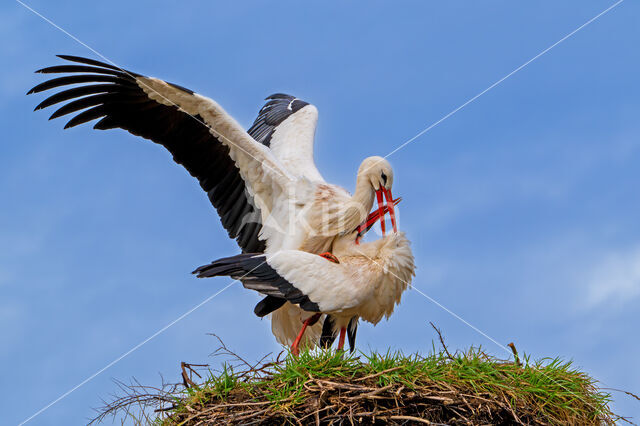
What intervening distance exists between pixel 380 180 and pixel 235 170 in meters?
1.32

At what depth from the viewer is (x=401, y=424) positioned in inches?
176

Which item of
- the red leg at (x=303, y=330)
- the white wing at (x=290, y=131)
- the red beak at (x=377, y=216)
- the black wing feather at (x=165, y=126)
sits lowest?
the red leg at (x=303, y=330)

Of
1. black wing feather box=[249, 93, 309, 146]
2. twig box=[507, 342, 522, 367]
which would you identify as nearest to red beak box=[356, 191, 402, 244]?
twig box=[507, 342, 522, 367]

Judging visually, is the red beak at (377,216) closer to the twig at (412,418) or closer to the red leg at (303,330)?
the red leg at (303,330)

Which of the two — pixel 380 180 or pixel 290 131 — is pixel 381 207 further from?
pixel 290 131

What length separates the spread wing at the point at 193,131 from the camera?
21.2ft

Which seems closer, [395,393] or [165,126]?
[395,393]

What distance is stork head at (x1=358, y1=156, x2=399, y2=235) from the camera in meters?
6.21

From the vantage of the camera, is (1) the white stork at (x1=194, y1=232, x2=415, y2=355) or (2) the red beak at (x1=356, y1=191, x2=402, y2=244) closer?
(1) the white stork at (x1=194, y1=232, x2=415, y2=355)

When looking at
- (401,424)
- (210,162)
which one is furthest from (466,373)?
(210,162)

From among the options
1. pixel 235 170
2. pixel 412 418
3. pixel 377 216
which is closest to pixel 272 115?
pixel 235 170

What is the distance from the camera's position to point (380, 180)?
6234 millimetres

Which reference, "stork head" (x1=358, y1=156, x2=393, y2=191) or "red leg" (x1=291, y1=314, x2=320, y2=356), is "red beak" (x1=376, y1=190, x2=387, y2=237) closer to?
"stork head" (x1=358, y1=156, x2=393, y2=191)

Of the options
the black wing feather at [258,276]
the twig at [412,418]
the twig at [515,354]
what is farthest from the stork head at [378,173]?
the twig at [412,418]
